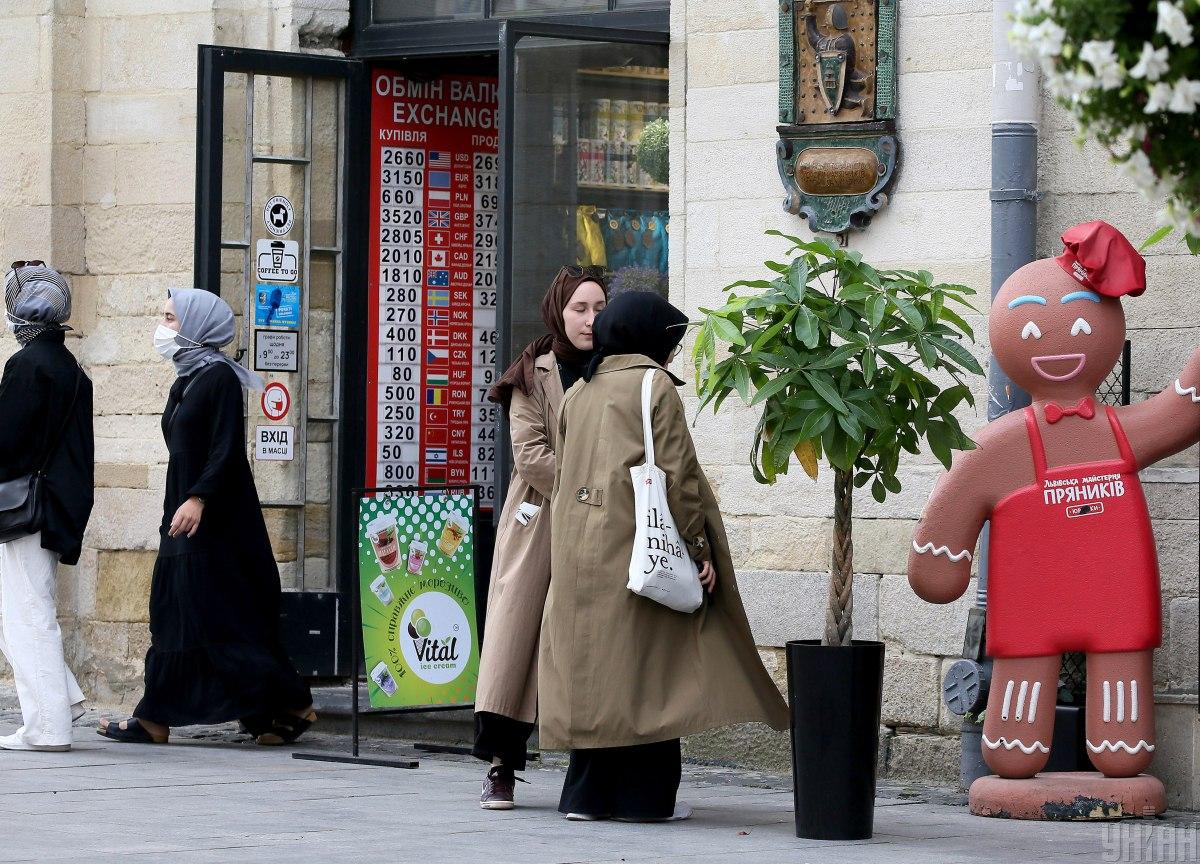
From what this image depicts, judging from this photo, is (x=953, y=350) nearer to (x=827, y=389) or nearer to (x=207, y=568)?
(x=827, y=389)

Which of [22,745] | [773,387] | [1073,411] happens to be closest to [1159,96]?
[773,387]

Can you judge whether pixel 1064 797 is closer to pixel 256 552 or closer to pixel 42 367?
pixel 256 552

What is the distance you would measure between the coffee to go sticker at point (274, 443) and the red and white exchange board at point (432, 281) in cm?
43

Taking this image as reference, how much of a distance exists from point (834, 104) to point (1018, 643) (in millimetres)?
2331

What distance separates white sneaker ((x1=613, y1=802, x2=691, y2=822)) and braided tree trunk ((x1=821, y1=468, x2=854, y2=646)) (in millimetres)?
813

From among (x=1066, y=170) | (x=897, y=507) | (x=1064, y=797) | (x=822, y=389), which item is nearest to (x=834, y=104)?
(x=1066, y=170)

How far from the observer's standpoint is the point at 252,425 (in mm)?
10062

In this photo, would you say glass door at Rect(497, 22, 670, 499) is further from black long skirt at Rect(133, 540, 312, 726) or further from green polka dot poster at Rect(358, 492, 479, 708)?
black long skirt at Rect(133, 540, 312, 726)

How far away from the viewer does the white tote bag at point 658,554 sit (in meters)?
6.88

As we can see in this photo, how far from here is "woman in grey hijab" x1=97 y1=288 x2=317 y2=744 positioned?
29.8 feet

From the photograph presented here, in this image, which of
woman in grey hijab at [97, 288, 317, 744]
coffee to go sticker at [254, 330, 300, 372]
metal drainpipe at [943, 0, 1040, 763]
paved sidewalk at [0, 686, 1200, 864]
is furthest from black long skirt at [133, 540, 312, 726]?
metal drainpipe at [943, 0, 1040, 763]

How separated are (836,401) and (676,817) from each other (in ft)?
5.17

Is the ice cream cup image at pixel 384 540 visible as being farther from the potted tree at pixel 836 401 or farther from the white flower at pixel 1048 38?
the white flower at pixel 1048 38

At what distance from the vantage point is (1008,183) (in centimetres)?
781
